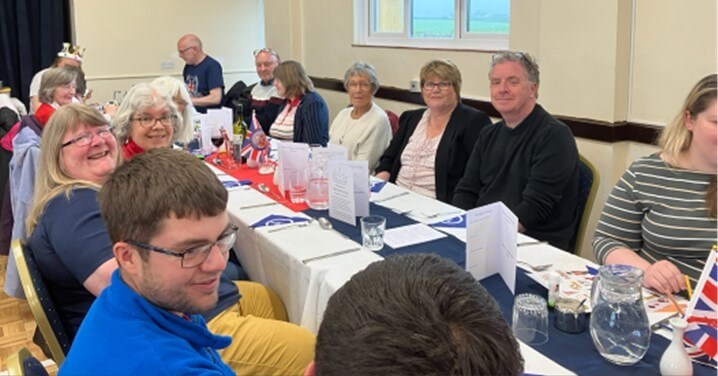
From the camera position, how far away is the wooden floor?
3.02 meters

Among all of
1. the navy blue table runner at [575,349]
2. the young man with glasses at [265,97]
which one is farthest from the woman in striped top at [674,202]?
the young man with glasses at [265,97]

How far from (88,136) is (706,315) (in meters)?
1.79

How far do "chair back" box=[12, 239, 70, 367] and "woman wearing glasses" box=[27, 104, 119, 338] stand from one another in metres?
0.04

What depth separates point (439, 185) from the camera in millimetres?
3307

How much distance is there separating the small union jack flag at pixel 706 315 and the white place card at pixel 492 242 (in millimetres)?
474

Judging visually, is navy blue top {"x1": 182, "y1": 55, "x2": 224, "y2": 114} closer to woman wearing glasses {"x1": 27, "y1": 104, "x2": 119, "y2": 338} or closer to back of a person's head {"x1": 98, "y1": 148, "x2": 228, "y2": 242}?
woman wearing glasses {"x1": 27, "y1": 104, "x2": 119, "y2": 338}

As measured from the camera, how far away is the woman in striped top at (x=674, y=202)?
1819mm

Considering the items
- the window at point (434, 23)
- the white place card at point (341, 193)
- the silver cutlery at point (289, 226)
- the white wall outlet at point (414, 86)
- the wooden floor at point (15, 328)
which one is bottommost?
the wooden floor at point (15, 328)

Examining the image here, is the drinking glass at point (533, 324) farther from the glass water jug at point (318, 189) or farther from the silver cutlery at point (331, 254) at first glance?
the glass water jug at point (318, 189)

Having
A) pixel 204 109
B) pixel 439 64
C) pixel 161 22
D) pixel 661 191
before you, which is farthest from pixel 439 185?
pixel 161 22

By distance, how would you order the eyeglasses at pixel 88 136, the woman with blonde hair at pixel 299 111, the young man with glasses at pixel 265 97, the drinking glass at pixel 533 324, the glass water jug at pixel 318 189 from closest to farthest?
the drinking glass at pixel 533 324 → the eyeglasses at pixel 88 136 → the glass water jug at pixel 318 189 → the woman with blonde hair at pixel 299 111 → the young man with glasses at pixel 265 97

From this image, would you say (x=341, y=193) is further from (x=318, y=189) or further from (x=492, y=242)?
(x=492, y=242)

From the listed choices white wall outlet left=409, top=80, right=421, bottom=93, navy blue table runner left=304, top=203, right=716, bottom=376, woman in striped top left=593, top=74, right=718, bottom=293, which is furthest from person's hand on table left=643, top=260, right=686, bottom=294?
white wall outlet left=409, top=80, right=421, bottom=93

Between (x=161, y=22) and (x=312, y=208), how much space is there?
5.24 meters
